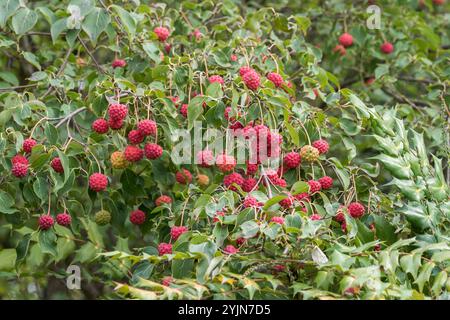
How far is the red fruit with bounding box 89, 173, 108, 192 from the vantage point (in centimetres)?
289

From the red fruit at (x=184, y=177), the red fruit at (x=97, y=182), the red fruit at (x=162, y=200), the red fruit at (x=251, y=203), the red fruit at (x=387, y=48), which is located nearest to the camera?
the red fruit at (x=251, y=203)

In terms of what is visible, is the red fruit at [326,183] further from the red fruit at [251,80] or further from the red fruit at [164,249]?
the red fruit at [164,249]

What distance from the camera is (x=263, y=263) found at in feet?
7.61

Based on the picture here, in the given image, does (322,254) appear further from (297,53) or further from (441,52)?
(441,52)

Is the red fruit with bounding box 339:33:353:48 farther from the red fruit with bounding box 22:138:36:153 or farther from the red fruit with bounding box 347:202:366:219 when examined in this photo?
the red fruit with bounding box 22:138:36:153

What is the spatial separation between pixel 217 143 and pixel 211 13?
3.99 feet

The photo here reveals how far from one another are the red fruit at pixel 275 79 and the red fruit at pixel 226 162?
0.43 metres

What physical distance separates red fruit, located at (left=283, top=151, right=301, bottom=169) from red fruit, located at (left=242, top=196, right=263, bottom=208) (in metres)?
0.36

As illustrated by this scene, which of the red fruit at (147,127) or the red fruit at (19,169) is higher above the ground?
the red fruit at (147,127)

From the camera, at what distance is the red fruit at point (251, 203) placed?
8.02ft

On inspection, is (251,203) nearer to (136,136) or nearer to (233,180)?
(233,180)

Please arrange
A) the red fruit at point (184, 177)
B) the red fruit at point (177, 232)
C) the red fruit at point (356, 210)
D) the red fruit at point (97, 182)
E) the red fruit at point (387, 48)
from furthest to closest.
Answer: the red fruit at point (387, 48)
the red fruit at point (184, 177)
the red fruit at point (97, 182)
the red fruit at point (356, 210)
the red fruit at point (177, 232)

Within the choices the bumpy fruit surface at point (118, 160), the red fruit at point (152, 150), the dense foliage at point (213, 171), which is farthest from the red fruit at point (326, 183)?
the bumpy fruit surface at point (118, 160)

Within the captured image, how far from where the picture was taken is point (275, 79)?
2.98 metres
